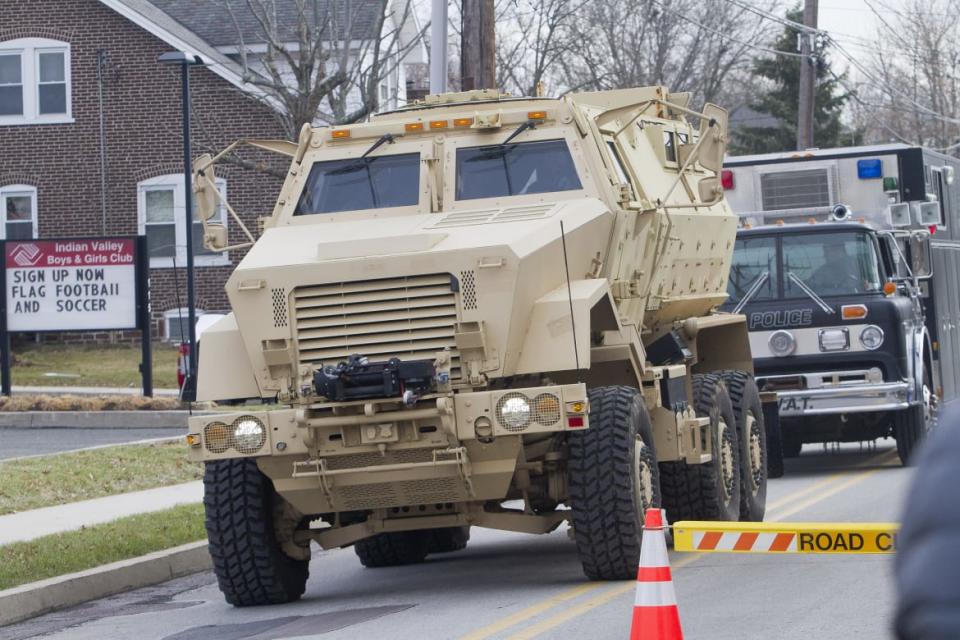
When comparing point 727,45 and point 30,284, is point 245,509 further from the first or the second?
point 727,45

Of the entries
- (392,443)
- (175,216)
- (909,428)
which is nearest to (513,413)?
(392,443)

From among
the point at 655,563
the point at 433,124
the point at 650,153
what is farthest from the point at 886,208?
the point at 655,563

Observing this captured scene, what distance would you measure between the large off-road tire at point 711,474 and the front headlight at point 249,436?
135 inches

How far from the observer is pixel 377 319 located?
9500mm

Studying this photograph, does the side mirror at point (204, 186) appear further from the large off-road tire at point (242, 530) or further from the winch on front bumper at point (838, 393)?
the winch on front bumper at point (838, 393)

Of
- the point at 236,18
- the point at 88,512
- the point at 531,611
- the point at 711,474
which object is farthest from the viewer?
the point at 236,18

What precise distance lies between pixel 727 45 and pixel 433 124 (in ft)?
125

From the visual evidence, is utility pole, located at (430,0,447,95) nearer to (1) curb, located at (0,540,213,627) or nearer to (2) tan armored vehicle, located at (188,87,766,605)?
(2) tan armored vehicle, located at (188,87,766,605)

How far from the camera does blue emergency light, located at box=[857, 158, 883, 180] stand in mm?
18094

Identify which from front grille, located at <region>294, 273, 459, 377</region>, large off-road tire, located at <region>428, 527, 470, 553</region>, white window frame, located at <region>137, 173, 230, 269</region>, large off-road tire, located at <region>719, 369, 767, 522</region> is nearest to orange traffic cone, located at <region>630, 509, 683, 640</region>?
front grille, located at <region>294, 273, 459, 377</region>

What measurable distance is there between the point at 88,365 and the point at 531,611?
24.2 meters

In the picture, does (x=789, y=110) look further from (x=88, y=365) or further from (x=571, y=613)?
(x=571, y=613)

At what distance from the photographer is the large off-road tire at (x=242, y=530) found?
32.3 feet

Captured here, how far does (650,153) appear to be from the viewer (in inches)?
489
